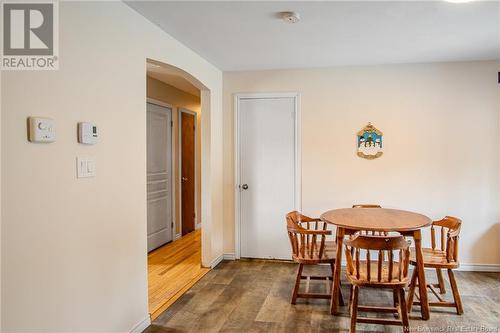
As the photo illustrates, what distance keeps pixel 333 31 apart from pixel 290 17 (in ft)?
1.75

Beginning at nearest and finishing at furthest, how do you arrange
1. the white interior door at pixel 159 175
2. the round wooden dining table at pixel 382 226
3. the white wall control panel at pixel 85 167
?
the white wall control panel at pixel 85 167 < the round wooden dining table at pixel 382 226 < the white interior door at pixel 159 175

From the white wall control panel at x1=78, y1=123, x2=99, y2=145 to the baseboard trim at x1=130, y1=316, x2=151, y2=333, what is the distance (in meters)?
1.41

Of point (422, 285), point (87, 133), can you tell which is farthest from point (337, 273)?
point (87, 133)

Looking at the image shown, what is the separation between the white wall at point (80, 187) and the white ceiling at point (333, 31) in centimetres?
41

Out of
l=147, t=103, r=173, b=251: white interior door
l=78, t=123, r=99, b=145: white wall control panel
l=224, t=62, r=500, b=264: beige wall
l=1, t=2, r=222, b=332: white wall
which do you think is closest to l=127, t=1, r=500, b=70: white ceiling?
l=224, t=62, r=500, b=264: beige wall

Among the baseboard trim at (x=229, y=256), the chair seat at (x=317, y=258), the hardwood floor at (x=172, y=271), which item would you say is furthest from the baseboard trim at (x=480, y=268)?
the hardwood floor at (x=172, y=271)

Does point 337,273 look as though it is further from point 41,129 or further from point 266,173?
point 41,129

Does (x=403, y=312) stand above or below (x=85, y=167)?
below

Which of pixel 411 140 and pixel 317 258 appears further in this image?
pixel 411 140

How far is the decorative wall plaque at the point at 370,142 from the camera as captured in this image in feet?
13.5

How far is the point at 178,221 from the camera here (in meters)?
5.63

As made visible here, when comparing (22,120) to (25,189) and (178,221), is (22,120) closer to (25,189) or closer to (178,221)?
(25,189)

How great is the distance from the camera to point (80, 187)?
1.98 metres

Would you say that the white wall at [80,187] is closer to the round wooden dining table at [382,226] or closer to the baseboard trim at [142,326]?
the baseboard trim at [142,326]
